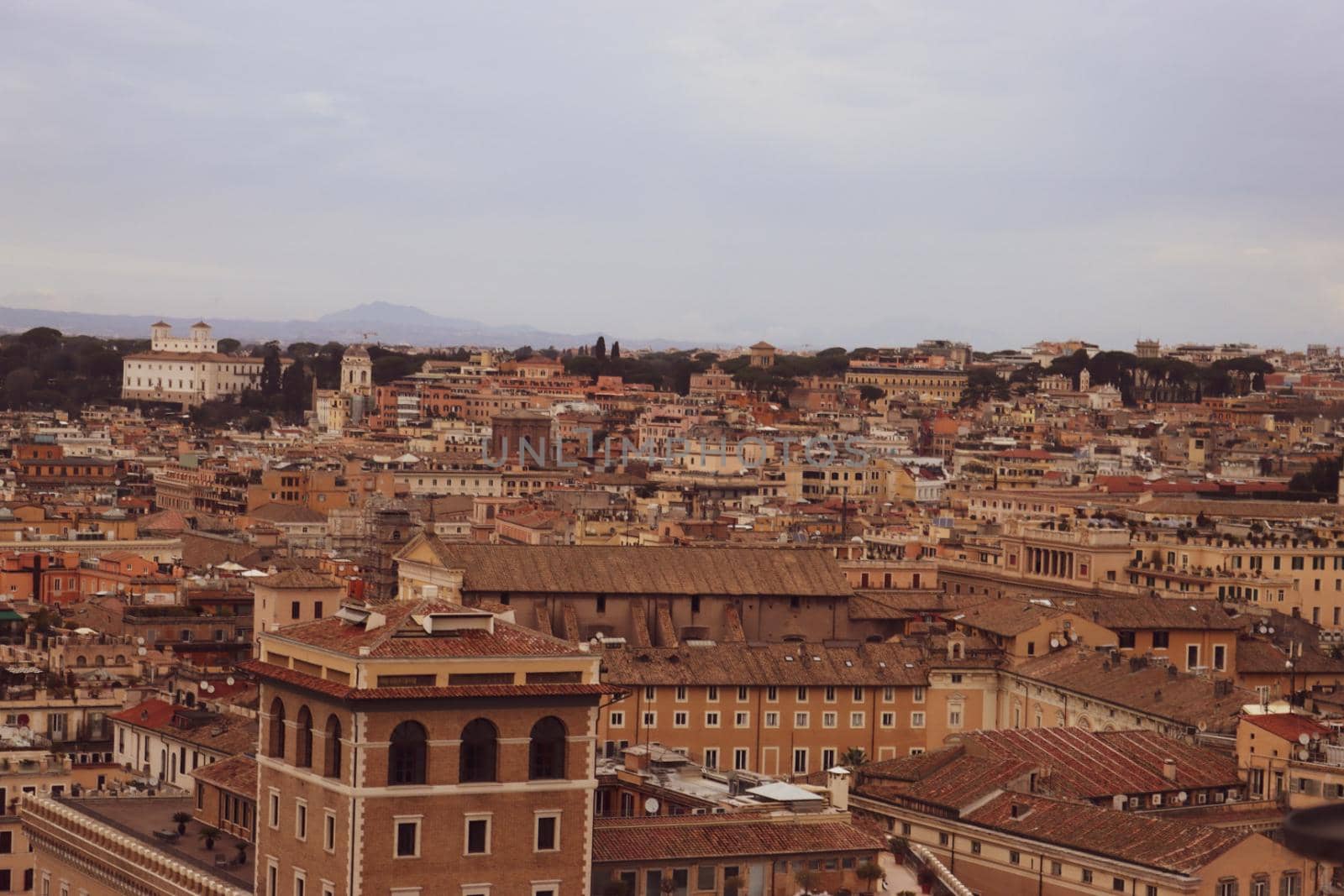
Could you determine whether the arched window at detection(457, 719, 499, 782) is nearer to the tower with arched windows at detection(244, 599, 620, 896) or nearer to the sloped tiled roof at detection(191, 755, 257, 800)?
the tower with arched windows at detection(244, 599, 620, 896)

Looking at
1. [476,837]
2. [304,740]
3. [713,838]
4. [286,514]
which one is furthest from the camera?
[286,514]

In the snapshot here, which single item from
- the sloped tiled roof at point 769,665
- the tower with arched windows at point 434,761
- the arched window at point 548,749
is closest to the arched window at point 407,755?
the tower with arched windows at point 434,761

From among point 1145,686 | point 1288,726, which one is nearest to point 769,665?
point 1145,686

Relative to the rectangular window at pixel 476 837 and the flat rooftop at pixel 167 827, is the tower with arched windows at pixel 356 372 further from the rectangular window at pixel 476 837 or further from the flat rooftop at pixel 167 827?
the rectangular window at pixel 476 837

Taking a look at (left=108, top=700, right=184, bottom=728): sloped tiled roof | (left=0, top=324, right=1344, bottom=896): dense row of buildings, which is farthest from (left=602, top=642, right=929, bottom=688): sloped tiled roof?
(left=108, top=700, right=184, bottom=728): sloped tiled roof

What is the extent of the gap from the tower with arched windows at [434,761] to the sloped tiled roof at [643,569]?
986 inches

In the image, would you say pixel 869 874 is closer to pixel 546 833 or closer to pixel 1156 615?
pixel 546 833

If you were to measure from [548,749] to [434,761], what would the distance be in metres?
1.33

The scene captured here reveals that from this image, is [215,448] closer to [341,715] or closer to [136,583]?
[136,583]

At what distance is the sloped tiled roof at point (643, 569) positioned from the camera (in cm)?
5516

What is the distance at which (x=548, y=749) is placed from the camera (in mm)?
28750

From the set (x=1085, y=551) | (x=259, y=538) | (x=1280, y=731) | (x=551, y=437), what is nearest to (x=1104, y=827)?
(x=1280, y=731)

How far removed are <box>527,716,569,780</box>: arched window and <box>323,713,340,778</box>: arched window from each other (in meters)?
2.03

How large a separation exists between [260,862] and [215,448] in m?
106
